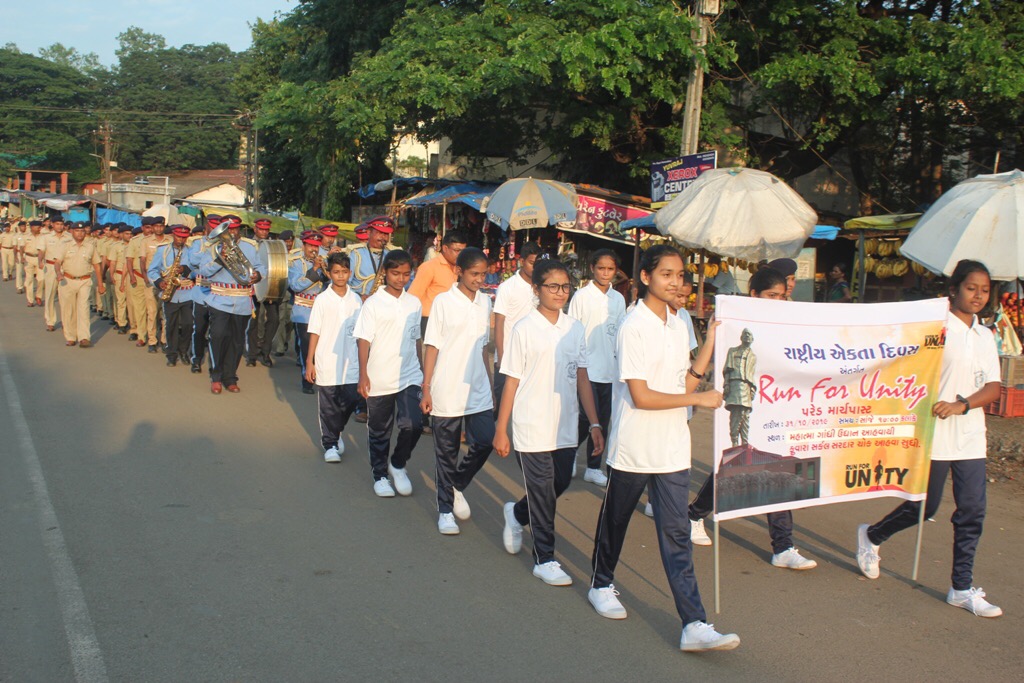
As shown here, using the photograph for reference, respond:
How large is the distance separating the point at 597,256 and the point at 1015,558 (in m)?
3.37

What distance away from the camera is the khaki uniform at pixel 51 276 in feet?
48.7

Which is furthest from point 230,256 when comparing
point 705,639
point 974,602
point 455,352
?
point 974,602

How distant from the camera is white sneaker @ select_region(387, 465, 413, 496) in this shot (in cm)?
651

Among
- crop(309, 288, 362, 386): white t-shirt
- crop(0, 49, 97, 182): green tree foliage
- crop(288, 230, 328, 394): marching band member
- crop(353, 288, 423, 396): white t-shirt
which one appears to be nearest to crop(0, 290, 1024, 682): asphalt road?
crop(309, 288, 362, 386): white t-shirt

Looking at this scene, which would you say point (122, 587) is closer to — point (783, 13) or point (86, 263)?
point (86, 263)

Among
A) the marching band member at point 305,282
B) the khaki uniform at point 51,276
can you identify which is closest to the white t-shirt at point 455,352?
the marching band member at point 305,282

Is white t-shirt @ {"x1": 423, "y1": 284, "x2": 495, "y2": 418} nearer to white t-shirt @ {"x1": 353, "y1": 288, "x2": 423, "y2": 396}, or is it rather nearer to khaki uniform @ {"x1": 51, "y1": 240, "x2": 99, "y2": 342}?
white t-shirt @ {"x1": 353, "y1": 288, "x2": 423, "y2": 396}

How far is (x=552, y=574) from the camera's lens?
4879 millimetres

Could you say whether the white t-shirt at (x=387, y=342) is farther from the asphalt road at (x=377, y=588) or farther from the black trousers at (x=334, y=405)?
the black trousers at (x=334, y=405)

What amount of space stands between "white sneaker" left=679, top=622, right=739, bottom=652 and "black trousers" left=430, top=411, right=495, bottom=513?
200cm

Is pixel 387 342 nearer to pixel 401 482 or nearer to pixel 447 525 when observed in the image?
pixel 401 482

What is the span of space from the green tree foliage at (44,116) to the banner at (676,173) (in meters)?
57.9

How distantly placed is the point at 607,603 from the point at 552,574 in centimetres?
48

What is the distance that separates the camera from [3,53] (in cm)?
7219
